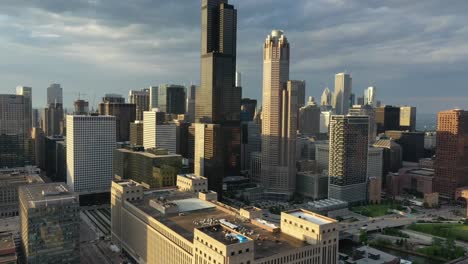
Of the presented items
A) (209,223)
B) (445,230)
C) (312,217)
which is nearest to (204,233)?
(209,223)

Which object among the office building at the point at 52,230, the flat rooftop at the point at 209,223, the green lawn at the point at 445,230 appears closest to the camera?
the flat rooftop at the point at 209,223

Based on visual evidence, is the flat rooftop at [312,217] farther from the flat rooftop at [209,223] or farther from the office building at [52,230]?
the office building at [52,230]

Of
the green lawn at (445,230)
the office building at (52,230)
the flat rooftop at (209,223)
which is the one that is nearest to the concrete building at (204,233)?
the flat rooftop at (209,223)

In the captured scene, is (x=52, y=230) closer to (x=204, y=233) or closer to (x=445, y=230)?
(x=204, y=233)

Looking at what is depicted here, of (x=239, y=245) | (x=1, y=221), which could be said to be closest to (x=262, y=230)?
(x=239, y=245)

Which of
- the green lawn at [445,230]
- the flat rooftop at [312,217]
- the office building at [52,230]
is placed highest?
the flat rooftop at [312,217]

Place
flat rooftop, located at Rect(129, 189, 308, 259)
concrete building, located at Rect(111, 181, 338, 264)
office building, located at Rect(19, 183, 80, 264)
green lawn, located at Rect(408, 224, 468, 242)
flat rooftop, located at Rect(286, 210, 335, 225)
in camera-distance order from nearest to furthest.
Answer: concrete building, located at Rect(111, 181, 338, 264) → flat rooftop, located at Rect(129, 189, 308, 259) → flat rooftop, located at Rect(286, 210, 335, 225) → office building, located at Rect(19, 183, 80, 264) → green lawn, located at Rect(408, 224, 468, 242)

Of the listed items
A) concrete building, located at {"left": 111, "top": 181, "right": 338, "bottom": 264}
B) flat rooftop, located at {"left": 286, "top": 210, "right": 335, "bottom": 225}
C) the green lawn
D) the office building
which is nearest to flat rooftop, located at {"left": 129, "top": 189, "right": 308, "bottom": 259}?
concrete building, located at {"left": 111, "top": 181, "right": 338, "bottom": 264}

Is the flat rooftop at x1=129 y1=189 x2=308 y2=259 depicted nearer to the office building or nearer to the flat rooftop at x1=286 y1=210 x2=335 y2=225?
the flat rooftop at x1=286 y1=210 x2=335 y2=225
